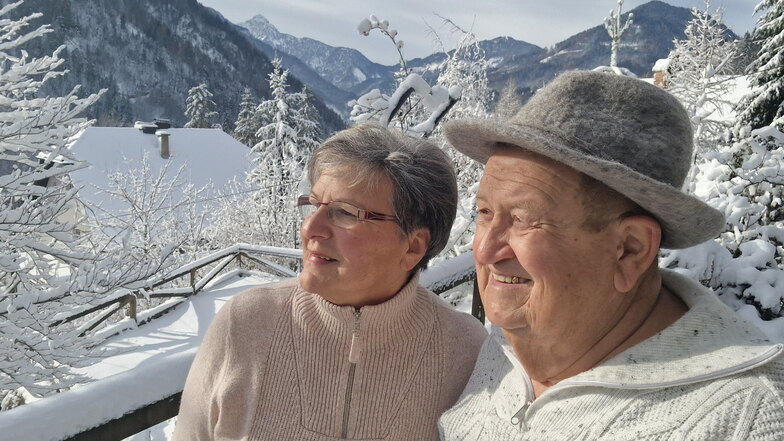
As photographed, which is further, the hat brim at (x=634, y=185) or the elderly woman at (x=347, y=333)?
the elderly woman at (x=347, y=333)

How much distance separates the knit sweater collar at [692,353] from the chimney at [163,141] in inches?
1258

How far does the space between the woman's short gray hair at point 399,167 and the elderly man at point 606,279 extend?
391 millimetres

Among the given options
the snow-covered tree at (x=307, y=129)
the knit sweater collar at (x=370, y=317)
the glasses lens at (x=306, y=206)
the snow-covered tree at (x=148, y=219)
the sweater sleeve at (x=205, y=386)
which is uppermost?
the glasses lens at (x=306, y=206)

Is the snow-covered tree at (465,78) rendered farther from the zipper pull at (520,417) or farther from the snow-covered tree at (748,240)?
the zipper pull at (520,417)

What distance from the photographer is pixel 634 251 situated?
1259mm

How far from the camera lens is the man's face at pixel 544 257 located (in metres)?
1.24

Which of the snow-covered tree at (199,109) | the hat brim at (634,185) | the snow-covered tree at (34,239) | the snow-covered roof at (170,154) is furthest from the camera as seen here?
the snow-covered tree at (199,109)

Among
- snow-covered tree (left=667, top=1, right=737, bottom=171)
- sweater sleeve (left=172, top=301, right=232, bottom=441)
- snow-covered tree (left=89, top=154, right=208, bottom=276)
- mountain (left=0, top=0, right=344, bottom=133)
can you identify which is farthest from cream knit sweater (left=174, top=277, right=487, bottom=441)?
mountain (left=0, top=0, right=344, bottom=133)

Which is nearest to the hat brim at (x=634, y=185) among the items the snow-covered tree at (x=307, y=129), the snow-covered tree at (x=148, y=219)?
the snow-covered tree at (x=148, y=219)

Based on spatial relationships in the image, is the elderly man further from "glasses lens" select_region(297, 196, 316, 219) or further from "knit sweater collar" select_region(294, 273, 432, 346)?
"glasses lens" select_region(297, 196, 316, 219)

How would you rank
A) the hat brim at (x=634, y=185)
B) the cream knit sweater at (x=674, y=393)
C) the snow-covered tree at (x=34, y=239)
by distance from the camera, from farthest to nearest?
1. the snow-covered tree at (x=34, y=239)
2. the hat brim at (x=634, y=185)
3. the cream knit sweater at (x=674, y=393)

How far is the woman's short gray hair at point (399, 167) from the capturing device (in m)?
1.74

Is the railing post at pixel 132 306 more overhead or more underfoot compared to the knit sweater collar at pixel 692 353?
more underfoot

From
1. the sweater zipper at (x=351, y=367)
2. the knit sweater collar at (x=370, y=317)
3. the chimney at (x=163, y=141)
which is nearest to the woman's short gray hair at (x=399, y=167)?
the knit sweater collar at (x=370, y=317)
